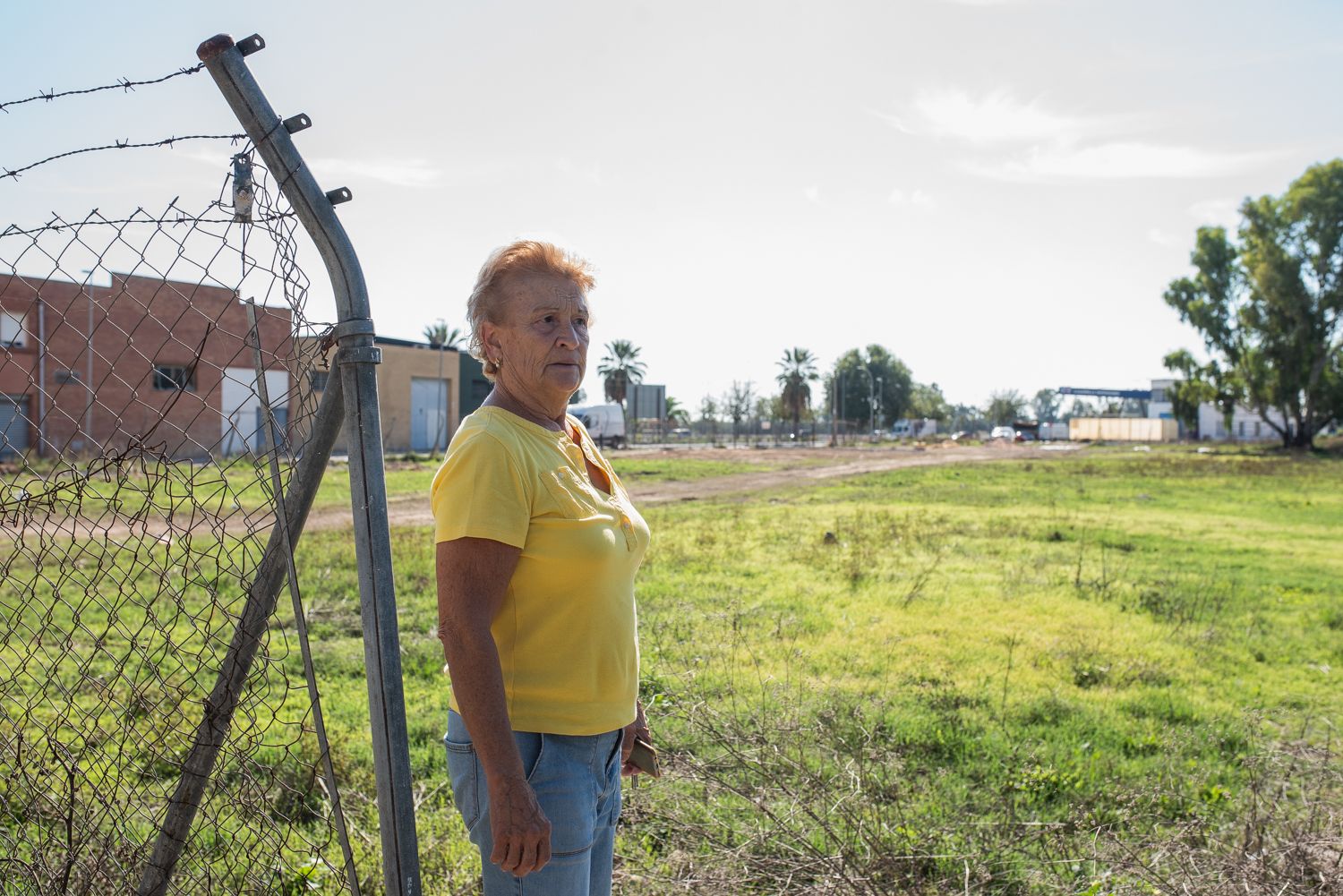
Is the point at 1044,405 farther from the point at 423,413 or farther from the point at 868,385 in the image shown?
the point at 423,413

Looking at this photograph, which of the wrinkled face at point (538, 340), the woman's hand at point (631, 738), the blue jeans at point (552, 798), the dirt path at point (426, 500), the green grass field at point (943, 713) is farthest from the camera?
the dirt path at point (426, 500)

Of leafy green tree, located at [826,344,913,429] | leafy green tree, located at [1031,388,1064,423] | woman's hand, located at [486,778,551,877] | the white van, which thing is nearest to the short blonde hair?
woman's hand, located at [486,778,551,877]

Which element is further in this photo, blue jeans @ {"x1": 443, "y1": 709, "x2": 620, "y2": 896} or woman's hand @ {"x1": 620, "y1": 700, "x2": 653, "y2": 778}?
woman's hand @ {"x1": 620, "y1": 700, "x2": 653, "y2": 778}

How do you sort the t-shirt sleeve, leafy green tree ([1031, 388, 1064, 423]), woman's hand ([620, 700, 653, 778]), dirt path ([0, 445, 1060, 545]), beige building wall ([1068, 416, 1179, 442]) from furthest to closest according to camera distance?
leafy green tree ([1031, 388, 1064, 423]), beige building wall ([1068, 416, 1179, 442]), dirt path ([0, 445, 1060, 545]), woman's hand ([620, 700, 653, 778]), the t-shirt sleeve

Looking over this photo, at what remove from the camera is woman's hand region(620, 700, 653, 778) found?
7.15ft

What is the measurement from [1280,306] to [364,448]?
57574 millimetres

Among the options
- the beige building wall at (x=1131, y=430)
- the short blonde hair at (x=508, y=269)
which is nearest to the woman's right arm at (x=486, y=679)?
the short blonde hair at (x=508, y=269)

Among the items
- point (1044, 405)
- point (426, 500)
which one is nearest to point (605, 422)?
point (426, 500)

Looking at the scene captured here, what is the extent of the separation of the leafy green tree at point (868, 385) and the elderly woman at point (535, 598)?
106 m

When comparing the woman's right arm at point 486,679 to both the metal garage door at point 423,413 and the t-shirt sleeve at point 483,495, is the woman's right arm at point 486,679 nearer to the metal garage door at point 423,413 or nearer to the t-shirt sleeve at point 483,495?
the t-shirt sleeve at point 483,495

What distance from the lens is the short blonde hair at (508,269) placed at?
6.55ft

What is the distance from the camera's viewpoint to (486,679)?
5.68 feet

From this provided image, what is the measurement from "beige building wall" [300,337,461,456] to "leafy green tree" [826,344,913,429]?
63634mm

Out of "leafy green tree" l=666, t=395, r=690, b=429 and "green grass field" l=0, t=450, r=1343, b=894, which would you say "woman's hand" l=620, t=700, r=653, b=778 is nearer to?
"green grass field" l=0, t=450, r=1343, b=894
